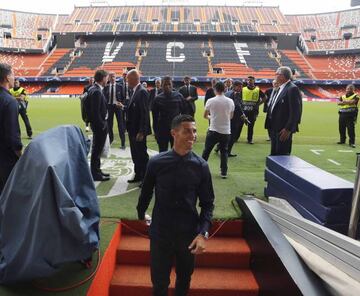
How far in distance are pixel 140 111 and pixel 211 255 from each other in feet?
7.84

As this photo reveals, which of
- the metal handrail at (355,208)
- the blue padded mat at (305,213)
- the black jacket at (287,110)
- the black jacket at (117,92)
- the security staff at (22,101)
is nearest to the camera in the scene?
the metal handrail at (355,208)

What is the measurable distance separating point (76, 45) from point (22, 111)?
42.8 m

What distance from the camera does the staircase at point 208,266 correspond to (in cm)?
337

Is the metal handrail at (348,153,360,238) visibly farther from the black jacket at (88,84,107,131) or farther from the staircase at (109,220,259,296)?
the black jacket at (88,84,107,131)

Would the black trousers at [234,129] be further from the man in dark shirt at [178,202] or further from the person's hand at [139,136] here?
the man in dark shirt at [178,202]

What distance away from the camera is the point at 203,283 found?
344 centimetres

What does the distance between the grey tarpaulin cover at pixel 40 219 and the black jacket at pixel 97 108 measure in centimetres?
237

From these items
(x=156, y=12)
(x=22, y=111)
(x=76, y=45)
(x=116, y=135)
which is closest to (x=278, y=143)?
(x=116, y=135)

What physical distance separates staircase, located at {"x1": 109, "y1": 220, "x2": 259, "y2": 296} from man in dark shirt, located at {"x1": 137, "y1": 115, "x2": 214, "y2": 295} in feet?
2.69

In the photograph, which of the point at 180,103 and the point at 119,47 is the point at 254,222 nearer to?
the point at 180,103

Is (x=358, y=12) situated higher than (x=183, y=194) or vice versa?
(x=358, y=12)

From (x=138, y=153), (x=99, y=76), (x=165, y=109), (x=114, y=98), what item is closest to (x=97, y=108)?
(x=99, y=76)

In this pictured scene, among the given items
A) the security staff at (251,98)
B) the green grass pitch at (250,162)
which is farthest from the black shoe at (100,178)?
the security staff at (251,98)

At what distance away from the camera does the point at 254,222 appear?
3.58 m
